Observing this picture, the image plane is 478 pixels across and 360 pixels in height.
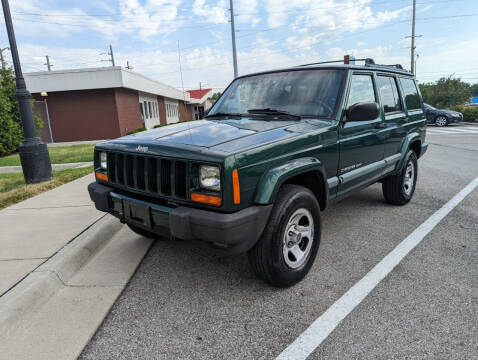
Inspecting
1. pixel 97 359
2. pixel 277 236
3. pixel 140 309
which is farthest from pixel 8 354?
pixel 277 236

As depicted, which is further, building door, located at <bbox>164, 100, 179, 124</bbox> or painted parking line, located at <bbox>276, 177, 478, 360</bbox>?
building door, located at <bbox>164, 100, 179, 124</bbox>

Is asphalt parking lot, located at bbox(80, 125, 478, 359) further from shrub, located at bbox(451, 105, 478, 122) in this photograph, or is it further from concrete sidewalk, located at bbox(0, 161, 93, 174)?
shrub, located at bbox(451, 105, 478, 122)

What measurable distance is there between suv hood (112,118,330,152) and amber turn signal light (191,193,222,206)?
341 mm

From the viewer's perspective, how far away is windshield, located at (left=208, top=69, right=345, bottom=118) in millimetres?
3418

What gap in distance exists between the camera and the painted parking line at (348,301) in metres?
2.18

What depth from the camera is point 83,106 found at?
19.0m

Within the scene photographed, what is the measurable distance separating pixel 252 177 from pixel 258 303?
101 centimetres

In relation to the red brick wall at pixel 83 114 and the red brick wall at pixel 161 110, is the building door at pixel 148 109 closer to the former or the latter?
the red brick wall at pixel 161 110

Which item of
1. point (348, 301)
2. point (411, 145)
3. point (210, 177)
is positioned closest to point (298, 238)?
point (348, 301)

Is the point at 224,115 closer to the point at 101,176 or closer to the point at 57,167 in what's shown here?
the point at 101,176

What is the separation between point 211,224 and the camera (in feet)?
7.59

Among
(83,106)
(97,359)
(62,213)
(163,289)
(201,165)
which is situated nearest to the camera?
(97,359)

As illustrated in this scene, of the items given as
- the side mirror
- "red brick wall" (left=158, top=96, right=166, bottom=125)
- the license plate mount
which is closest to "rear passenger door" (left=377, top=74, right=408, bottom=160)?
the side mirror

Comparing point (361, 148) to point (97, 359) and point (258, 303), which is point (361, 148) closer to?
point (258, 303)
